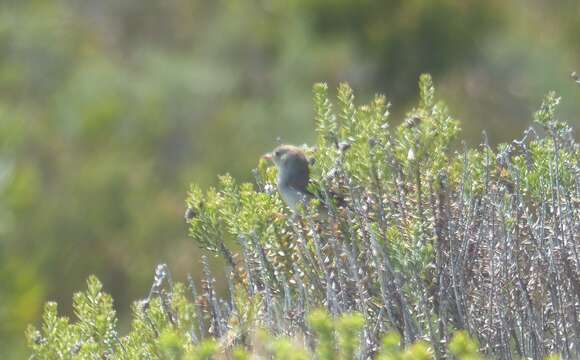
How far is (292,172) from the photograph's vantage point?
19.7 ft

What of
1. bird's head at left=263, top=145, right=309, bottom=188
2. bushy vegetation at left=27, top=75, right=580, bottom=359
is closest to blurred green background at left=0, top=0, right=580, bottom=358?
bird's head at left=263, top=145, right=309, bottom=188

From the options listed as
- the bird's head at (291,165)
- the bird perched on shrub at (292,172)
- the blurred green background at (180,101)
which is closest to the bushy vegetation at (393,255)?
the bird perched on shrub at (292,172)

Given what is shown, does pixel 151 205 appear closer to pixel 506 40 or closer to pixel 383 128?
pixel 506 40

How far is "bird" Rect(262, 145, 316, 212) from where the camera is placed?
5.72m

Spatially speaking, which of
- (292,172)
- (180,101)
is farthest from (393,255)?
(180,101)

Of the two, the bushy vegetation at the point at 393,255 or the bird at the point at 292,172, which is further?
the bird at the point at 292,172

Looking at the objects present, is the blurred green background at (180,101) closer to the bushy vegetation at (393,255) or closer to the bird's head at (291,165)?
the bird's head at (291,165)

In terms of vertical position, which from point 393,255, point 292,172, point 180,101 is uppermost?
point 180,101

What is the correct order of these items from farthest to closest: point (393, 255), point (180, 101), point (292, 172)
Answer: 1. point (180, 101)
2. point (292, 172)
3. point (393, 255)

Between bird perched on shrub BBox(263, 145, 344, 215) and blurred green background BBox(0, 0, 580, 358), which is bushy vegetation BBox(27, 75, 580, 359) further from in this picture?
blurred green background BBox(0, 0, 580, 358)

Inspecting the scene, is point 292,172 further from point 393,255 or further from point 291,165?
point 393,255

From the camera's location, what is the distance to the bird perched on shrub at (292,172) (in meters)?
5.71

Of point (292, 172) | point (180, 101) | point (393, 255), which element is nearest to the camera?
point (393, 255)

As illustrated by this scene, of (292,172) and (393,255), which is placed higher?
(292,172)
